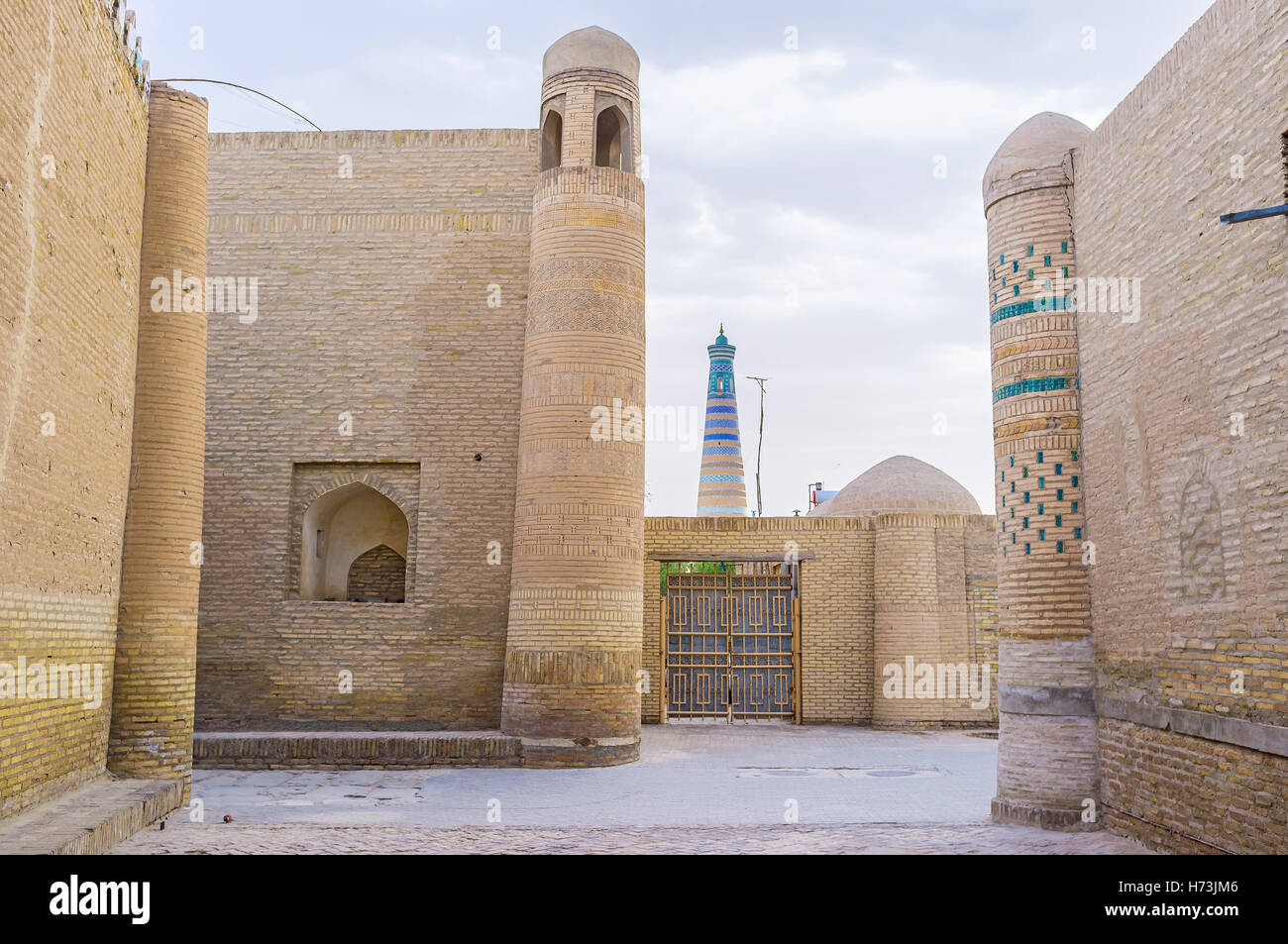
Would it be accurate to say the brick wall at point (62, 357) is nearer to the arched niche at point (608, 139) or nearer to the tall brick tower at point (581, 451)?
the tall brick tower at point (581, 451)

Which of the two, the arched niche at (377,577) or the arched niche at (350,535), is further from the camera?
the arched niche at (377,577)

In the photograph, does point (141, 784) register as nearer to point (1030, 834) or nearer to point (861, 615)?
point (1030, 834)

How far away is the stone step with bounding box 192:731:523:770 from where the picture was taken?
38.2 feet

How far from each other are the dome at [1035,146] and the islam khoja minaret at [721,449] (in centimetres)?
2145

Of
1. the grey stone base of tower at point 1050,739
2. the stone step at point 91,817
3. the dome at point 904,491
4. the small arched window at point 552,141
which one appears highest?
the small arched window at point 552,141

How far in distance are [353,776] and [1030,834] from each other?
20.9 ft

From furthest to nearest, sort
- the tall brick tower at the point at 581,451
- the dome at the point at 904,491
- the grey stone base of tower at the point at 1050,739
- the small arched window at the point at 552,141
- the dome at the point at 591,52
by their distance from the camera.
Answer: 1. the dome at the point at 904,491
2. the small arched window at the point at 552,141
3. the dome at the point at 591,52
4. the tall brick tower at the point at 581,451
5. the grey stone base of tower at the point at 1050,739

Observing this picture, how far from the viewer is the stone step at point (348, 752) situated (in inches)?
459

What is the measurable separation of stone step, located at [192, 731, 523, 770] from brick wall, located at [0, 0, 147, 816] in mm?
3152

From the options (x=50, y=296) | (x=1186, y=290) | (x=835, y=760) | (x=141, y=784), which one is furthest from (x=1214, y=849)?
(x=50, y=296)

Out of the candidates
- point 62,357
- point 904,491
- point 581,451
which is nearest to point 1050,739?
point 581,451

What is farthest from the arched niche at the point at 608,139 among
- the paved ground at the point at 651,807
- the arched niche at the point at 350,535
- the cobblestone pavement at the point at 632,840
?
the cobblestone pavement at the point at 632,840

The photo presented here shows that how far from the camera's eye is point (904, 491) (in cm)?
2023

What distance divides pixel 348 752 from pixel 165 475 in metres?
3.77
